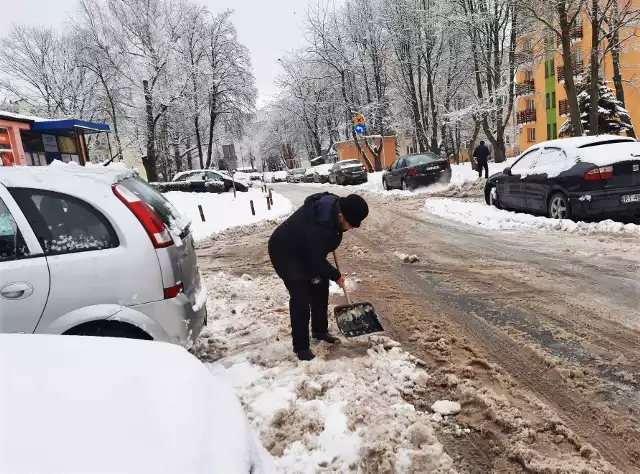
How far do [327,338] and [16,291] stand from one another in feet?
8.06

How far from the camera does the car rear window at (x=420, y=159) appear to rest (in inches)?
701

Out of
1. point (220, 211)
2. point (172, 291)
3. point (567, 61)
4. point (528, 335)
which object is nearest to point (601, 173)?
point (528, 335)

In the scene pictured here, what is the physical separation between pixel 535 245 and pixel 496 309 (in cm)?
301

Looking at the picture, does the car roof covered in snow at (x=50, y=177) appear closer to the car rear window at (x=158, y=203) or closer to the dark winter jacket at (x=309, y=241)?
the car rear window at (x=158, y=203)

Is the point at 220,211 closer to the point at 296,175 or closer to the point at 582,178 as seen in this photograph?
the point at 582,178

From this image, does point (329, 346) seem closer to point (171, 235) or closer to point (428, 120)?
point (171, 235)

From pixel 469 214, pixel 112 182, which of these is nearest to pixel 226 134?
pixel 469 214

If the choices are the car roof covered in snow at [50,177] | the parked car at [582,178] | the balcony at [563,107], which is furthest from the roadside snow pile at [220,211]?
the balcony at [563,107]

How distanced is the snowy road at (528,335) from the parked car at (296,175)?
34.7 meters

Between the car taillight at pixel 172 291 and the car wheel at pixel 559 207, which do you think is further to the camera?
the car wheel at pixel 559 207

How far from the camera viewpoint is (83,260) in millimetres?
2959

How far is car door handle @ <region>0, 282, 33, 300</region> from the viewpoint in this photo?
9.28ft

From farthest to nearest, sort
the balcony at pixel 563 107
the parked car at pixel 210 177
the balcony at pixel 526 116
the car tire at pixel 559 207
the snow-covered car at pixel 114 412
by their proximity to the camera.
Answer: the balcony at pixel 526 116 < the balcony at pixel 563 107 < the parked car at pixel 210 177 < the car tire at pixel 559 207 < the snow-covered car at pixel 114 412

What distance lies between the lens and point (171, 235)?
3.33 metres
